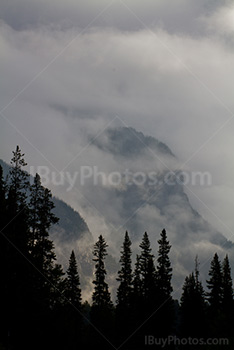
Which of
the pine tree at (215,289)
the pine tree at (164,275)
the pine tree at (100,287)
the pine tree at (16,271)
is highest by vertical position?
the pine tree at (215,289)

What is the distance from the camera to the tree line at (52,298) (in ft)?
125

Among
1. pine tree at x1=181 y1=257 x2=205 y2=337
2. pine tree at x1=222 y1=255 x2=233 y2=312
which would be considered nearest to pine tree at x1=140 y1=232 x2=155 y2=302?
pine tree at x1=181 y1=257 x2=205 y2=337

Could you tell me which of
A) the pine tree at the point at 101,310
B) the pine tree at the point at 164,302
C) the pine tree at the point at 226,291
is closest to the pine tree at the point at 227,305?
the pine tree at the point at 226,291

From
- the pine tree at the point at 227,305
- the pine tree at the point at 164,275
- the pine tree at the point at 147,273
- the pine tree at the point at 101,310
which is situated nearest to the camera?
the pine tree at the point at 227,305

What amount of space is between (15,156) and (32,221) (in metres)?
6.08

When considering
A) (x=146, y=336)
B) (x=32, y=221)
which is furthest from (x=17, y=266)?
(x=146, y=336)

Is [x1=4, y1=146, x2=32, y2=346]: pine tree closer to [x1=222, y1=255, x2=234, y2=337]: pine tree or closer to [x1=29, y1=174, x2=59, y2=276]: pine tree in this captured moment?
[x1=29, y1=174, x2=59, y2=276]: pine tree

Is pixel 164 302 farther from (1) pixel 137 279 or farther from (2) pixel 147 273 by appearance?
(1) pixel 137 279

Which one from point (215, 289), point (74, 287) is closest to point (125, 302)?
point (74, 287)

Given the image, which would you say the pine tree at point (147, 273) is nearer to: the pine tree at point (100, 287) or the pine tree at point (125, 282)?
the pine tree at point (125, 282)

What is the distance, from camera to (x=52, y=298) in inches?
1738

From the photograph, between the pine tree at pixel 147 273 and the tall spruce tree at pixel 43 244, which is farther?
the pine tree at pixel 147 273

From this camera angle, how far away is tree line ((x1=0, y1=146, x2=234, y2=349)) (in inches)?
1499

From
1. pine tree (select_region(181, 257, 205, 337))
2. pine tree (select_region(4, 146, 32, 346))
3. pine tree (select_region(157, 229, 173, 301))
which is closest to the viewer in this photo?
pine tree (select_region(4, 146, 32, 346))
